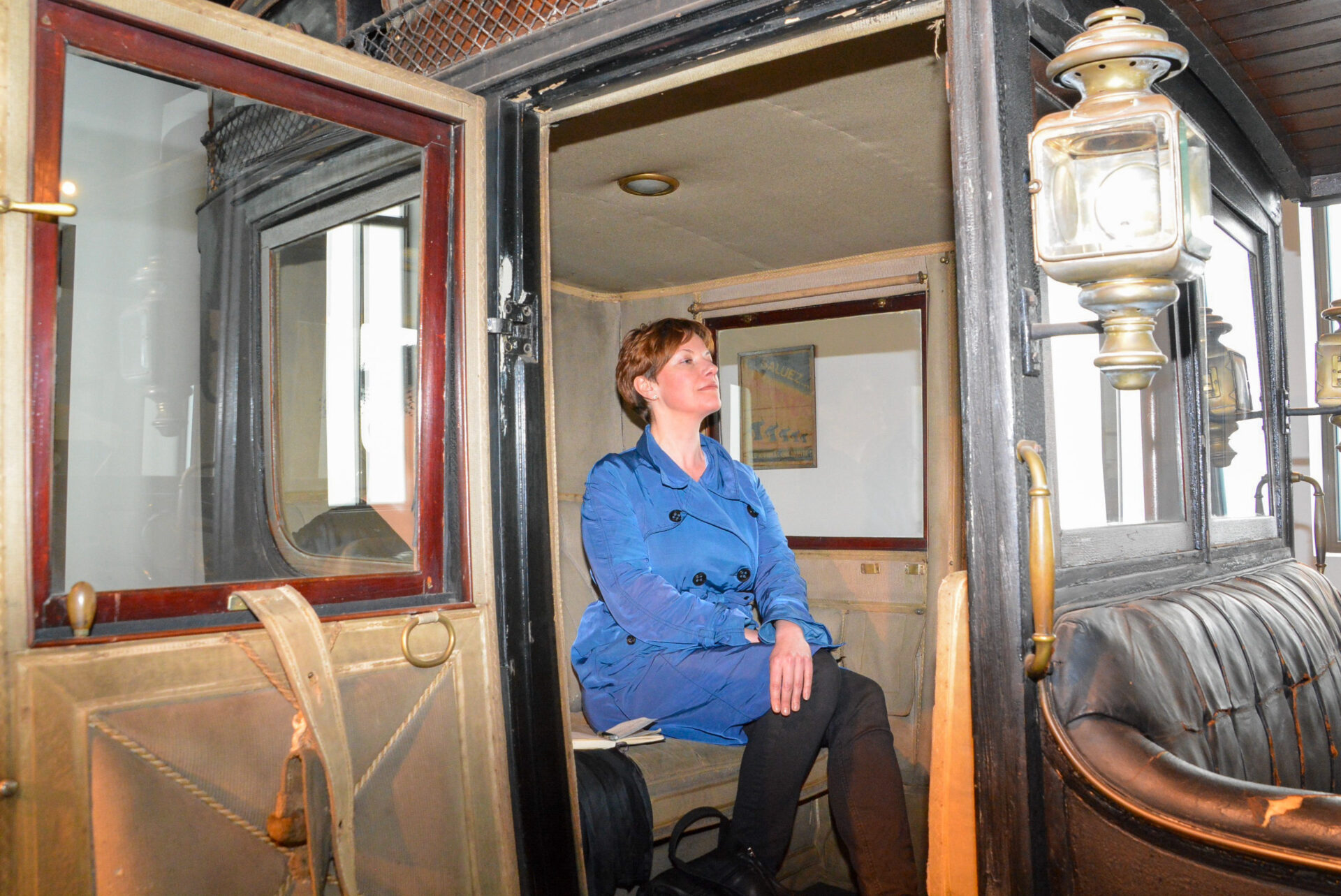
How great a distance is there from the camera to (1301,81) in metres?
2.68

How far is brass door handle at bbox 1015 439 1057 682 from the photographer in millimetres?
1458

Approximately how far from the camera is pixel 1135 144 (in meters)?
1.47

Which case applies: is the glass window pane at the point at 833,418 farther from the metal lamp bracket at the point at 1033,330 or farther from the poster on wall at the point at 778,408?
the metal lamp bracket at the point at 1033,330

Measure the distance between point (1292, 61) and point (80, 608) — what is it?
309 cm

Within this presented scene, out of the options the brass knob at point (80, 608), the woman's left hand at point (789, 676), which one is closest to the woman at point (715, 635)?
the woman's left hand at point (789, 676)

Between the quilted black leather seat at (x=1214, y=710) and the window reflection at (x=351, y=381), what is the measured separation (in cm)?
128

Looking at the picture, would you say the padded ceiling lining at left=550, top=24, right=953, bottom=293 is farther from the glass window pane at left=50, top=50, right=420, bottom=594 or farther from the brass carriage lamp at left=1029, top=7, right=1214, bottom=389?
the glass window pane at left=50, top=50, right=420, bottom=594

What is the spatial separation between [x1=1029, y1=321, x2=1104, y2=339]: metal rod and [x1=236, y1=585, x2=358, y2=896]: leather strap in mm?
1309

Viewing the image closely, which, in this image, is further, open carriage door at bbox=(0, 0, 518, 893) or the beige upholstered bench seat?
the beige upholstered bench seat

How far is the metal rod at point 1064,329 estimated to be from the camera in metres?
1.54

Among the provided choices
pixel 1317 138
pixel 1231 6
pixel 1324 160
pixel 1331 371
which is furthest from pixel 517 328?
pixel 1324 160

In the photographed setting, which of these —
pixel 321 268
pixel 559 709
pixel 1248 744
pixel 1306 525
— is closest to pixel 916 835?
pixel 1248 744

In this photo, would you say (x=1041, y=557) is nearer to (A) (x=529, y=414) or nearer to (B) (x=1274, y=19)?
(A) (x=529, y=414)

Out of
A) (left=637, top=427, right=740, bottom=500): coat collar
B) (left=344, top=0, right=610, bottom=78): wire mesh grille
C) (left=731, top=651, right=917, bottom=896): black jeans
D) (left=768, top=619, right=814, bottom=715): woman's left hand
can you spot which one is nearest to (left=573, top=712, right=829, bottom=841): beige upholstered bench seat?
(left=731, top=651, right=917, bottom=896): black jeans
